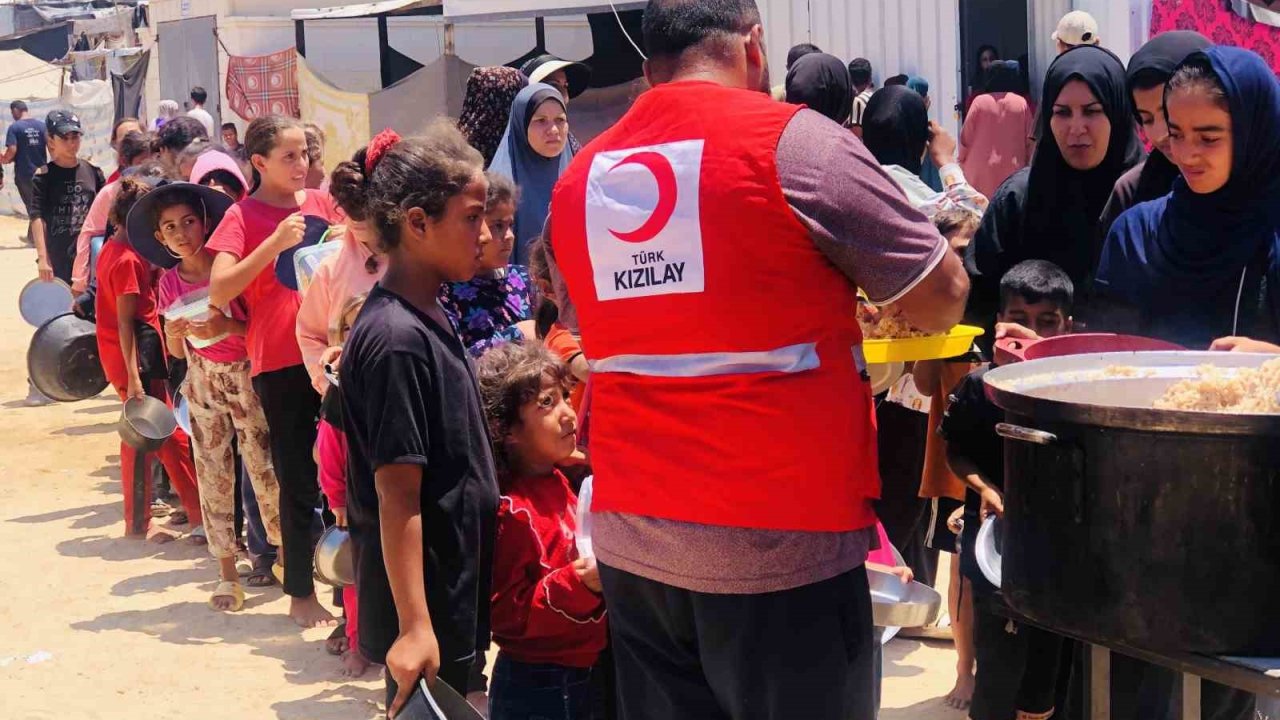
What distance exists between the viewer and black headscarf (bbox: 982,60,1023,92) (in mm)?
9039

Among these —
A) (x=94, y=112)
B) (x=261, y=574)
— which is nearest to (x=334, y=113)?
(x=261, y=574)

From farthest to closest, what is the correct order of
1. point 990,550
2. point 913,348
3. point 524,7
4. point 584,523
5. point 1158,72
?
point 524,7 → point 1158,72 → point 913,348 → point 584,523 → point 990,550

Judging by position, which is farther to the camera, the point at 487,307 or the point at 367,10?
the point at 367,10

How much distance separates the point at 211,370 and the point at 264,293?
604mm

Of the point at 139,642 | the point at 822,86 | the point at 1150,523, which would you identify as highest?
the point at 822,86

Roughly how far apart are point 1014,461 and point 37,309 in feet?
29.5

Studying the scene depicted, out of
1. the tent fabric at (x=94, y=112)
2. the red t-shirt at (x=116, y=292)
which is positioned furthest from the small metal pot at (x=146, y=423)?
the tent fabric at (x=94, y=112)

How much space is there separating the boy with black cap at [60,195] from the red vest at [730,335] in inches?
375

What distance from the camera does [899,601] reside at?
2.92 m

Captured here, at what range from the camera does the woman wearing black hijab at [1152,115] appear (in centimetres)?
390

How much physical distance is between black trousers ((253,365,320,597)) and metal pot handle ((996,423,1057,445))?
12.4ft

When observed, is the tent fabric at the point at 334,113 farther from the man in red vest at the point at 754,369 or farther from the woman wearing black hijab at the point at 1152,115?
the man in red vest at the point at 754,369

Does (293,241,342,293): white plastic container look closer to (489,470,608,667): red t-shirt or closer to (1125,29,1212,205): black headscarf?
(489,470,608,667): red t-shirt

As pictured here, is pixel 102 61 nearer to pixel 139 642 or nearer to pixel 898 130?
pixel 139 642
